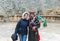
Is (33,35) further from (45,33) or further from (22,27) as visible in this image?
(45,33)

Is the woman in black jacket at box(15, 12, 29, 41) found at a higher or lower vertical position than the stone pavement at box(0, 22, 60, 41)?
higher

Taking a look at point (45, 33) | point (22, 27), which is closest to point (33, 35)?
point (22, 27)

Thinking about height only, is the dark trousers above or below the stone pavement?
above

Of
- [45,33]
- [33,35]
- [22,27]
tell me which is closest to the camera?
[33,35]

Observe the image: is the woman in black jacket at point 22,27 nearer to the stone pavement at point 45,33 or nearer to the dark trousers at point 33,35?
the dark trousers at point 33,35

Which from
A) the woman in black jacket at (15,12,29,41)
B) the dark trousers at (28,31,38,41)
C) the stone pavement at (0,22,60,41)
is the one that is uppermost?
the woman in black jacket at (15,12,29,41)

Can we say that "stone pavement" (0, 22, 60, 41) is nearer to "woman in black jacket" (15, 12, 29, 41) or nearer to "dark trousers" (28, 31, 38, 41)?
"woman in black jacket" (15, 12, 29, 41)

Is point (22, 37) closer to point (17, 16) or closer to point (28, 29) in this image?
point (28, 29)

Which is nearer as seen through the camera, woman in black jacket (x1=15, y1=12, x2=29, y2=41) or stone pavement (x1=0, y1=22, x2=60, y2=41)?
woman in black jacket (x1=15, y1=12, x2=29, y2=41)

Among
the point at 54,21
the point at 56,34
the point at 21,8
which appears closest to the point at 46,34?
the point at 56,34

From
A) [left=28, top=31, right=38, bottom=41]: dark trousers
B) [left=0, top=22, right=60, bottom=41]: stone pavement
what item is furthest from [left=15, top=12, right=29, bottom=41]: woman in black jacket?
[left=0, top=22, right=60, bottom=41]: stone pavement

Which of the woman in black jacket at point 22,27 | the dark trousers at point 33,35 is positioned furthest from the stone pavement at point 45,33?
the dark trousers at point 33,35

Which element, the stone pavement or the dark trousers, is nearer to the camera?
the dark trousers

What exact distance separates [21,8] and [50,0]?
84.5 inches
